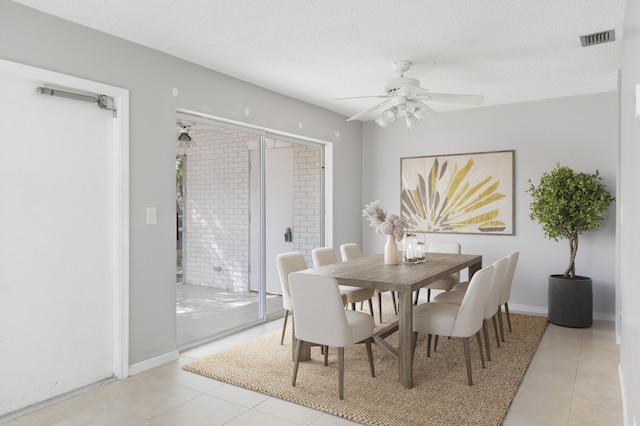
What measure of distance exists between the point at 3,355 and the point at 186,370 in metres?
1.20

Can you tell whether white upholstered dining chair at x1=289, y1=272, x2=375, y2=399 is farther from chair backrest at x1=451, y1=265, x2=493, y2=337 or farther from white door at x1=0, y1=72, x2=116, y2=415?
white door at x1=0, y1=72, x2=116, y2=415

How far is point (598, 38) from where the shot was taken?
3.30 m

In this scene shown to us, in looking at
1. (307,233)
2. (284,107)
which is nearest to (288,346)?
(307,233)

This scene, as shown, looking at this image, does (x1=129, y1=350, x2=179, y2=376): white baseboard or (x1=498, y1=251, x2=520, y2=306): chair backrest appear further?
(x1=498, y1=251, x2=520, y2=306): chair backrest

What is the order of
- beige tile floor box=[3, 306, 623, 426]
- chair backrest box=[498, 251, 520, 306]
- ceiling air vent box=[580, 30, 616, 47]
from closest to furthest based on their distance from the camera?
beige tile floor box=[3, 306, 623, 426], ceiling air vent box=[580, 30, 616, 47], chair backrest box=[498, 251, 520, 306]

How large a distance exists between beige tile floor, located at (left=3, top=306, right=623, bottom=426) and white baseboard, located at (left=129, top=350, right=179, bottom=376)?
0.06 m

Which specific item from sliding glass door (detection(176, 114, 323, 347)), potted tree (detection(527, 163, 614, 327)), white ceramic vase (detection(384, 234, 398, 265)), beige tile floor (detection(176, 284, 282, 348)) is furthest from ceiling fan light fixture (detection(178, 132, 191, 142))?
potted tree (detection(527, 163, 614, 327))

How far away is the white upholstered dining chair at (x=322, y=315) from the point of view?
2.80m

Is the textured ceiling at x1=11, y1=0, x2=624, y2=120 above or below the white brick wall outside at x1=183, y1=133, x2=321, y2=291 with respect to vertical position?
above

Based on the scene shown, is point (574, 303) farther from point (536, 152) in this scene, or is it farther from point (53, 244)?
point (53, 244)

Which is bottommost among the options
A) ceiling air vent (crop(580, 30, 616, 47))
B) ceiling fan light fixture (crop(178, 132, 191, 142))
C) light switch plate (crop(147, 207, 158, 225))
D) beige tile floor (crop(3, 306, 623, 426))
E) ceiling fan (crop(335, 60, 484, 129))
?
beige tile floor (crop(3, 306, 623, 426))

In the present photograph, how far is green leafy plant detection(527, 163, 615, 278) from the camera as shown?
4.57 metres

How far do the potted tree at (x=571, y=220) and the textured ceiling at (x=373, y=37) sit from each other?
3.42 feet

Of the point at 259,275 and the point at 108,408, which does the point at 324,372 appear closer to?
the point at 108,408
